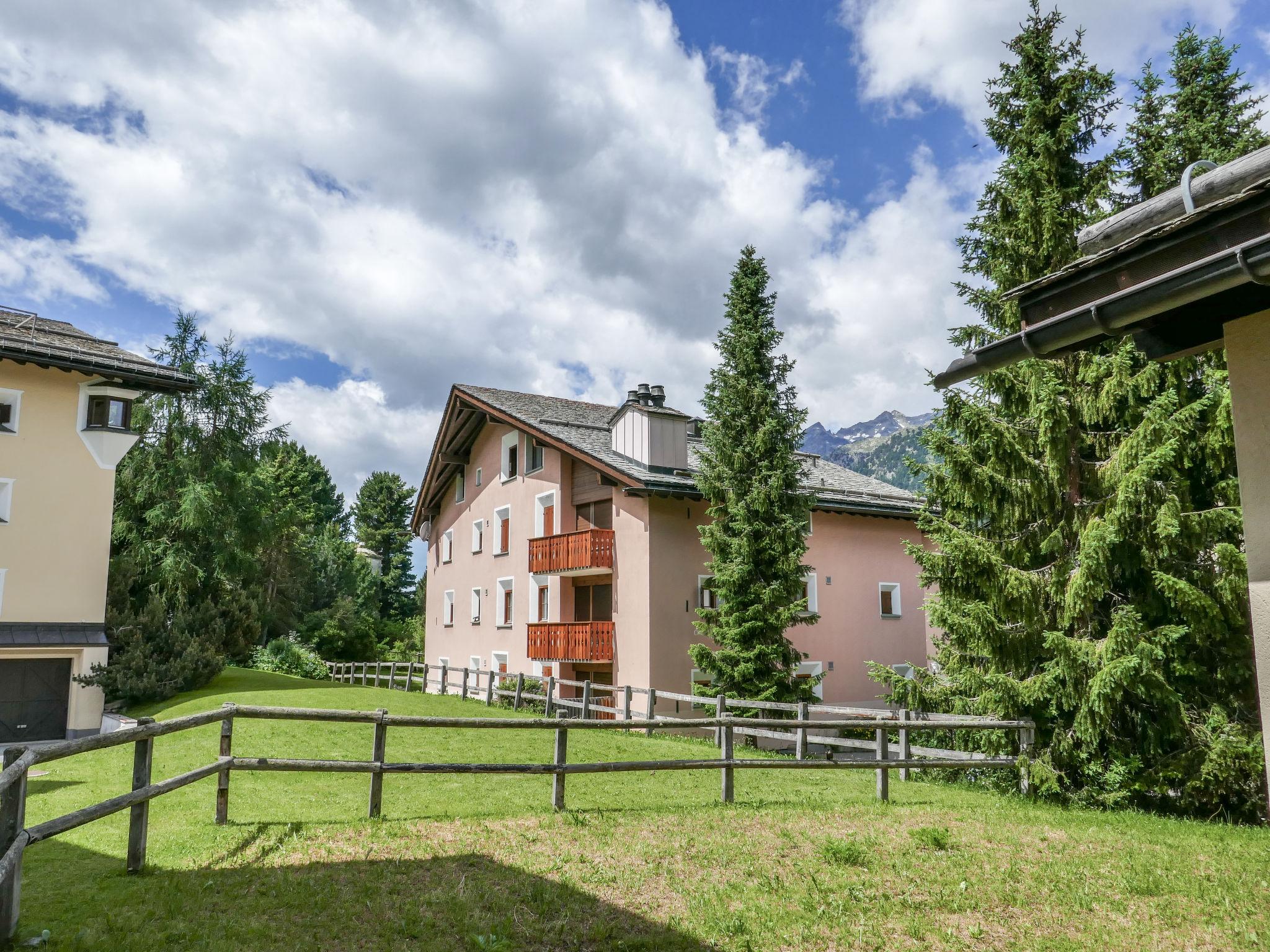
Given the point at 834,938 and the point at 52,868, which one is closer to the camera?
the point at 834,938

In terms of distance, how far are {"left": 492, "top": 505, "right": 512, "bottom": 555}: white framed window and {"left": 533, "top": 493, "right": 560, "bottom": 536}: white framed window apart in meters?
2.48

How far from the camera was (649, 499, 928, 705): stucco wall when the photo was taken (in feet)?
74.8

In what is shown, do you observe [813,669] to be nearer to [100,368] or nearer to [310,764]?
[310,764]

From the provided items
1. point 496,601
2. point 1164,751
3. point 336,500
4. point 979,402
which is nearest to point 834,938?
point 1164,751

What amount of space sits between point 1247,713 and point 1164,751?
3.27 ft

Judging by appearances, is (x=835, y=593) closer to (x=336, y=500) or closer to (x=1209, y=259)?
(x=1209, y=259)

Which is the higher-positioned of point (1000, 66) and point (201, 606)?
point (1000, 66)

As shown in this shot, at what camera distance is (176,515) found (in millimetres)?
29234

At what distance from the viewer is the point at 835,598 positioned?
25.5 m

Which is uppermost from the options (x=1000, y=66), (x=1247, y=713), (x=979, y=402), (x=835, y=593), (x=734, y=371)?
(x=1000, y=66)

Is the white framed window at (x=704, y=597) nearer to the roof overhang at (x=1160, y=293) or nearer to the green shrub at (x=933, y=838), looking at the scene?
the green shrub at (x=933, y=838)

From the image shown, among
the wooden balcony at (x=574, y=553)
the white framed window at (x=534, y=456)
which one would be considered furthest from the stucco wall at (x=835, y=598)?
the white framed window at (x=534, y=456)

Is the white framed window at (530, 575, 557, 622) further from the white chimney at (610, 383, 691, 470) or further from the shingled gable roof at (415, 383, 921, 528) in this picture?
the white chimney at (610, 383, 691, 470)

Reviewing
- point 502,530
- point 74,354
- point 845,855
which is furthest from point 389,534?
point 845,855
